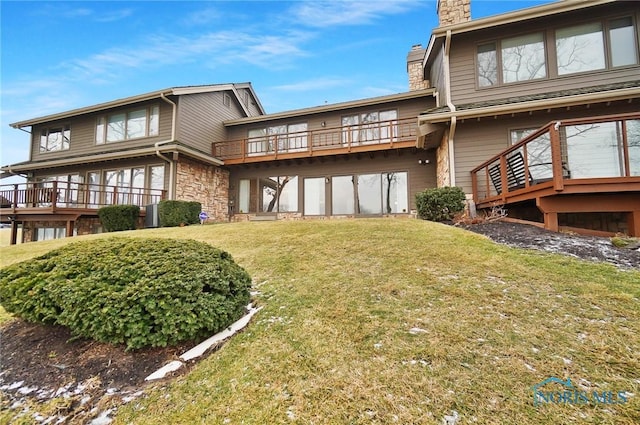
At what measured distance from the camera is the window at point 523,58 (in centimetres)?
917

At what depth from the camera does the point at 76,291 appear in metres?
2.62

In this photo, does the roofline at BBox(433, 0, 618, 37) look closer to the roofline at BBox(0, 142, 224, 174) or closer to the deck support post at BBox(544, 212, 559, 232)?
the deck support post at BBox(544, 212, 559, 232)

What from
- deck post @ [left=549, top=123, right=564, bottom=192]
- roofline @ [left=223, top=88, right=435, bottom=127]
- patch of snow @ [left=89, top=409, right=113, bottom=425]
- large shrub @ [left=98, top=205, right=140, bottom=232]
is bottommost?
patch of snow @ [left=89, top=409, right=113, bottom=425]

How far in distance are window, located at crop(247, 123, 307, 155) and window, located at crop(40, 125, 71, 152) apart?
9.95 m

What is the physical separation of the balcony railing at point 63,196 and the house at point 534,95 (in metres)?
12.0

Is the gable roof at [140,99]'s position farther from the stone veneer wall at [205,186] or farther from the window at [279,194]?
the window at [279,194]

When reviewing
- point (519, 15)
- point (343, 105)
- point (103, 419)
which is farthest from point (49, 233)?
point (519, 15)

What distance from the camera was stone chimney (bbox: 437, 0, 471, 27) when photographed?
33.0 ft

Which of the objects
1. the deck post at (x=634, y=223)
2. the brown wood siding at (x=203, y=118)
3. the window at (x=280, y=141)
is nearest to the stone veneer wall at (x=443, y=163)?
the deck post at (x=634, y=223)

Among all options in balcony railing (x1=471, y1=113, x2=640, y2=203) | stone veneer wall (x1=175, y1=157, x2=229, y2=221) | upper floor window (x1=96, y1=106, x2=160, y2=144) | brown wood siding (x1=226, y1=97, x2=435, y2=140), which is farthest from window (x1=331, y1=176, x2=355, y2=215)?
upper floor window (x1=96, y1=106, x2=160, y2=144)

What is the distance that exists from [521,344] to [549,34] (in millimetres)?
10939

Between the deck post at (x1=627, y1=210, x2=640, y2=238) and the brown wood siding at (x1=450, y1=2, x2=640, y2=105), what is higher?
the brown wood siding at (x1=450, y1=2, x2=640, y2=105)

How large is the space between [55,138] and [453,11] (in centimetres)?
2020

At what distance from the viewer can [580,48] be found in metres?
8.81
